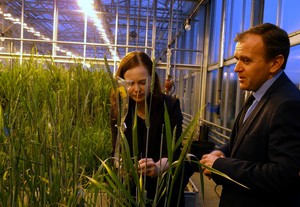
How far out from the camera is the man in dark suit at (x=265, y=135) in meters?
0.82

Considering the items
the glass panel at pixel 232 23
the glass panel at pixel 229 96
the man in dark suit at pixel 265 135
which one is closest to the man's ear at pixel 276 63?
the man in dark suit at pixel 265 135

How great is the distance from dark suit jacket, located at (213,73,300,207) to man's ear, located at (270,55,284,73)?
0.03 metres

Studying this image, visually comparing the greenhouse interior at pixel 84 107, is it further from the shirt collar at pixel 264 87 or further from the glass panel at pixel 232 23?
the shirt collar at pixel 264 87

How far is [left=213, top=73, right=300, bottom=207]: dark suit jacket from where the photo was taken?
0.81 m

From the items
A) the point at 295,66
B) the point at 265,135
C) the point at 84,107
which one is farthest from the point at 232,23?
the point at 84,107

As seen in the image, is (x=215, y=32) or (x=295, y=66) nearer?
(x=295, y=66)

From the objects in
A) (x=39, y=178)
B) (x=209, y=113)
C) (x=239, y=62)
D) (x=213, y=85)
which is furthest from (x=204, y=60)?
(x=39, y=178)

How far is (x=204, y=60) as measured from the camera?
5.95m

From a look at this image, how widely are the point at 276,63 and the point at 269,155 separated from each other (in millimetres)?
287

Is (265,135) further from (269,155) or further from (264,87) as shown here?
(264,87)

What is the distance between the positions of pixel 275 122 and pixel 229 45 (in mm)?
4068

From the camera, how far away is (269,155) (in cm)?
86

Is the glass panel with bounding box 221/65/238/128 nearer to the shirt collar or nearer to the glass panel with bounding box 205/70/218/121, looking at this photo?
the glass panel with bounding box 205/70/218/121

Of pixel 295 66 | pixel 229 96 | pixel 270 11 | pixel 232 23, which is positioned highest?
pixel 232 23
